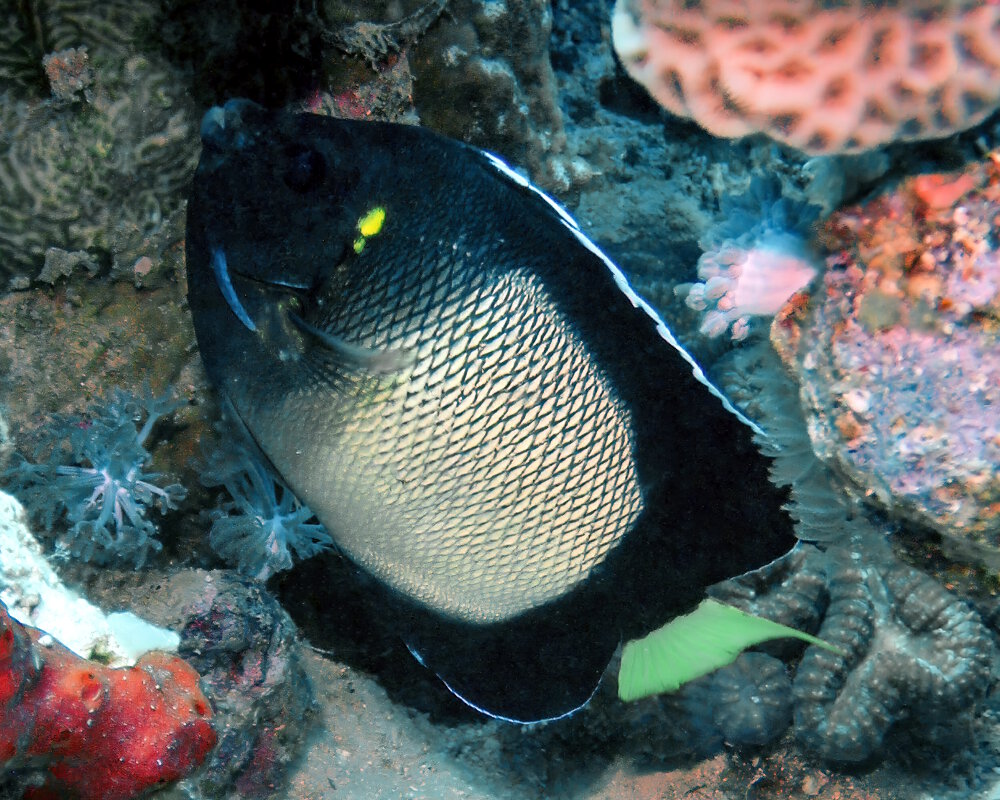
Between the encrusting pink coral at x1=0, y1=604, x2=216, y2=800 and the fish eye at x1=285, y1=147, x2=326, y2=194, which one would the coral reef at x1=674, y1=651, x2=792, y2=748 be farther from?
the fish eye at x1=285, y1=147, x2=326, y2=194

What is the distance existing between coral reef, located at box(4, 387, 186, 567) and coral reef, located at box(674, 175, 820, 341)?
1795 millimetres

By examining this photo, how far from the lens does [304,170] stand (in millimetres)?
1663

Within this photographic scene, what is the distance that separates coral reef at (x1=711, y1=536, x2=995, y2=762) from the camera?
2412mm

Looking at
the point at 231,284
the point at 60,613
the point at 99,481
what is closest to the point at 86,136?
the point at 231,284

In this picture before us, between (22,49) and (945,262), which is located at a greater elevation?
(945,262)

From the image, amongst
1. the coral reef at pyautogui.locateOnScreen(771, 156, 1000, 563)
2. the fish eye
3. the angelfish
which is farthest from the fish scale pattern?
the coral reef at pyautogui.locateOnScreen(771, 156, 1000, 563)

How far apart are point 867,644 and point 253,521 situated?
2.29 m

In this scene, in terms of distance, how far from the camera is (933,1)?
3.96 ft

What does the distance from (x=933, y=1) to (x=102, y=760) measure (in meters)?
2.39

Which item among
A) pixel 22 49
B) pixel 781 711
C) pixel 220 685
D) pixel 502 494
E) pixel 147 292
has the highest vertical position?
pixel 22 49

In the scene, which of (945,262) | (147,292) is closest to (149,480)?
(147,292)

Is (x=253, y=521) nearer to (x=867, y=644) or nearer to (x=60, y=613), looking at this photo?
(x=60, y=613)

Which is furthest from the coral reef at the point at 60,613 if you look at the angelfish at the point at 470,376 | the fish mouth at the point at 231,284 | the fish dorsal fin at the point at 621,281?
the fish dorsal fin at the point at 621,281

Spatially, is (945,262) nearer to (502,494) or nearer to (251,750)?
(502,494)
